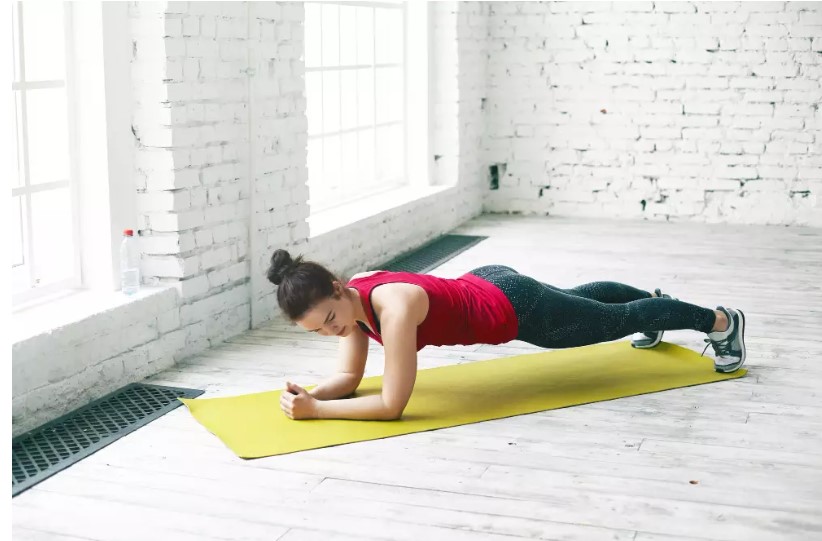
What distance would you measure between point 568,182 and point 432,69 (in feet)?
4.10

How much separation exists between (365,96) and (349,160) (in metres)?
0.39

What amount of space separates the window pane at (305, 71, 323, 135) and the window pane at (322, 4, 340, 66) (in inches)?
5.2

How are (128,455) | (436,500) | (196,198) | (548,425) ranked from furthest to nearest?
(196,198) → (548,425) → (128,455) → (436,500)

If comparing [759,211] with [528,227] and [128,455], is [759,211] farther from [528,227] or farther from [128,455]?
[128,455]

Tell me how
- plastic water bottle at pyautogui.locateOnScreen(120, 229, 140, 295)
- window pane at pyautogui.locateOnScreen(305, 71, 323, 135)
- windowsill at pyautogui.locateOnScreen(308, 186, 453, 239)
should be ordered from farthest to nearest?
window pane at pyautogui.locateOnScreen(305, 71, 323, 135)
windowsill at pyautogui.locateOnScreen(308, 186, 453, 239)
plastic water bottle at pyautogui.locateOnScreen(120, 229, 140, 295)

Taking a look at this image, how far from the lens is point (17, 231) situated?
326cm

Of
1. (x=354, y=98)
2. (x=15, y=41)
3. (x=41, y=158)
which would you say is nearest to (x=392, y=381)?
(x=41, y=158)

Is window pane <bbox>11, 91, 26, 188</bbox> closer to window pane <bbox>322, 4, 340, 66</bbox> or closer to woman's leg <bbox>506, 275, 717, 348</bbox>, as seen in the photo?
woman's leg <bbox>506, 275, 717, 348</bbox>

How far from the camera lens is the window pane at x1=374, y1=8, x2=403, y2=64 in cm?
593

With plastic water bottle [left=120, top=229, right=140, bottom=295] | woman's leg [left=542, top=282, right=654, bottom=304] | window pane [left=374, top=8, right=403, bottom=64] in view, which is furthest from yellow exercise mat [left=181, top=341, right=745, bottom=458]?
window pane [left=374, top=8, right=403, bottom=64]

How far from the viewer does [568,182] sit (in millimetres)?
6969

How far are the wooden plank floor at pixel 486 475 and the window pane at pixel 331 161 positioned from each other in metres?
1.64

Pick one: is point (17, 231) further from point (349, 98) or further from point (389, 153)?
point (389, 153)

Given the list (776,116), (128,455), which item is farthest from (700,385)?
(776,116)
